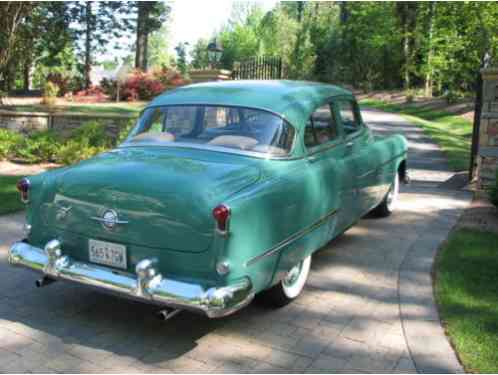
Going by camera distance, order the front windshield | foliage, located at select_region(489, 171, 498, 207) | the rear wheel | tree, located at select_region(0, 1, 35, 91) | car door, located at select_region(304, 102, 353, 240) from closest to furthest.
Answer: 1. the front windshield
2. car door, located at select_region(304, 102, 353, 240)
3. foliage, located at select_region(489, 171, 498, 207)
4. the rear wheel
5. tree, located at select_region(0, 1, 35, 91)

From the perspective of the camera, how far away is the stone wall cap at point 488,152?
759 centimetres

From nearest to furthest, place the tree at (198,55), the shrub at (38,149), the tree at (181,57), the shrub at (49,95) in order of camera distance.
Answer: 1. the shrub at (38,149)
2. the shrub at (49,95)
3. the tree at (181,57)
4. the tree at (198,55)

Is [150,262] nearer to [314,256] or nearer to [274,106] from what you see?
[274,106]

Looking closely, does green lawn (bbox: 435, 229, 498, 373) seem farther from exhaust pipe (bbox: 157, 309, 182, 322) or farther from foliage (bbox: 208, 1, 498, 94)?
foliage (bbox: 208, 1, 498, 94)

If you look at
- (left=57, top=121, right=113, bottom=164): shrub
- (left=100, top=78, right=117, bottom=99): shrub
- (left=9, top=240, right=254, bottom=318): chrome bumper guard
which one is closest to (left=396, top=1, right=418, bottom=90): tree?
(left=100, top=78, right=117, bottom=99): shrub

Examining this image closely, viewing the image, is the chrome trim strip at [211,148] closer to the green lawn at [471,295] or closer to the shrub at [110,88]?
the green lawn at [471,295]

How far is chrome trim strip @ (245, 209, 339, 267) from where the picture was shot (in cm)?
354

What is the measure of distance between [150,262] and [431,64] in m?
27.0

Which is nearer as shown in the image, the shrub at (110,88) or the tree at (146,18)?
the shrub at (110,88)

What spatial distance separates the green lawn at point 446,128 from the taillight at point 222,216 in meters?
8.62

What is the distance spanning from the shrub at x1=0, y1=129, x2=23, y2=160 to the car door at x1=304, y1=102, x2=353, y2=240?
23.7 ft

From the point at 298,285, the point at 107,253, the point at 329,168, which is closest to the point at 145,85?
the point at 329,168

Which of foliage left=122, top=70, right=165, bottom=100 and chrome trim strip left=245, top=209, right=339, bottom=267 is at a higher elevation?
foliage left=122, top=70, right=165, bottom=100

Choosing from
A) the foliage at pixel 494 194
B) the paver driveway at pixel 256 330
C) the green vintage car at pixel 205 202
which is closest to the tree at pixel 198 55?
the foliage at pixel 494 194
